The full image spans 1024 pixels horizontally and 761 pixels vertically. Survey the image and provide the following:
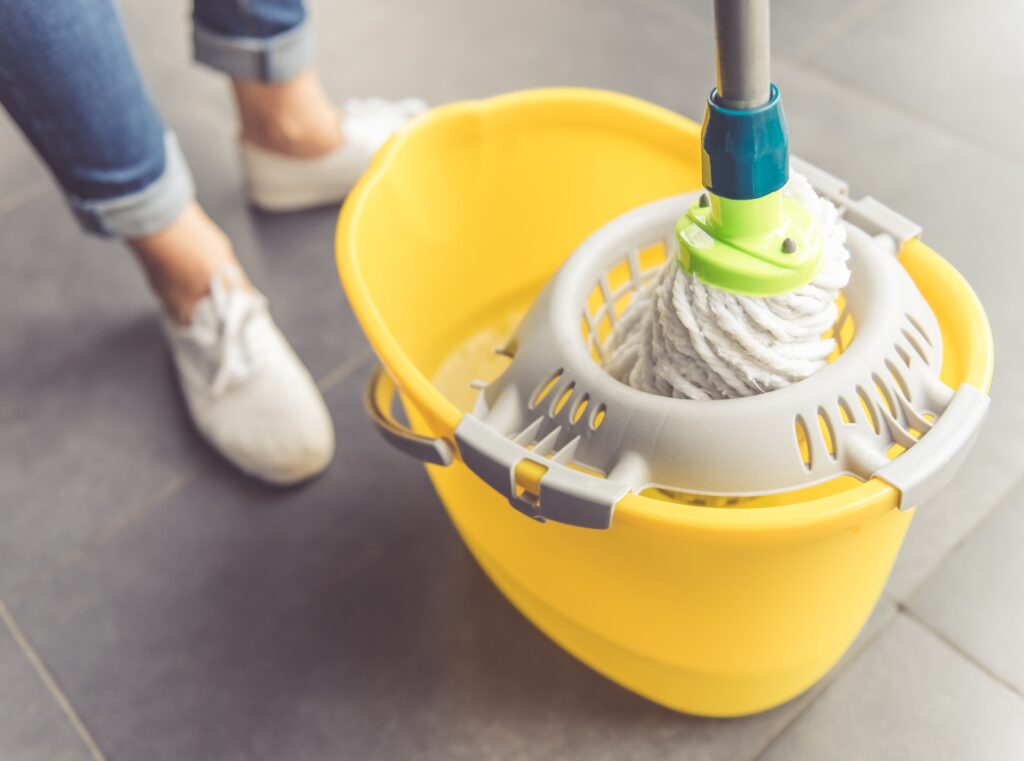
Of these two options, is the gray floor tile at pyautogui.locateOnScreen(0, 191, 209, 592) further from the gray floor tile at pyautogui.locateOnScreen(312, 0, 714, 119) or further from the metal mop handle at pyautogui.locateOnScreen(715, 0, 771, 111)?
the metal mop handle at pyautogui.locateOnScreen(715, 0, 771, 111)

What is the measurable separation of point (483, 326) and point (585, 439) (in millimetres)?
300

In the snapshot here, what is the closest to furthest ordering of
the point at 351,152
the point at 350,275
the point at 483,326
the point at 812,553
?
the point at 812,553 → the point at 350,275 → the point at 483,326 → the point at 351,152

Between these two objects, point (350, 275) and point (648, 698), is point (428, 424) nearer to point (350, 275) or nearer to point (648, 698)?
point (350, 275)

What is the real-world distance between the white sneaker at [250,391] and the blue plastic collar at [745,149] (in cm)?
50

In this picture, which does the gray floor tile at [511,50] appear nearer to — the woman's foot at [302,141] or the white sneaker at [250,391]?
the woman's foot at [302,141]

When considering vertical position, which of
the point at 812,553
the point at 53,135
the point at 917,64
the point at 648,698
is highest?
the point at 53,135

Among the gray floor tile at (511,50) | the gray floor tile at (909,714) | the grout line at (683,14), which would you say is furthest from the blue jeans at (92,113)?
the gray floor tile at (909,714)

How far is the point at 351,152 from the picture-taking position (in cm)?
112

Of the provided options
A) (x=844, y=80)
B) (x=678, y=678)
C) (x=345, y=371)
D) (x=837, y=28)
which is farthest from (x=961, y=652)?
(x=837, y=28)

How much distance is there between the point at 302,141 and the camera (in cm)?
109

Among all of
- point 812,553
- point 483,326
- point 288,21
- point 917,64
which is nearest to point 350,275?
point 483,326

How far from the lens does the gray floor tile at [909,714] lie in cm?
71

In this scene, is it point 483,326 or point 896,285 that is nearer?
point 896,285

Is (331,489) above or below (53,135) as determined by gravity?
below
